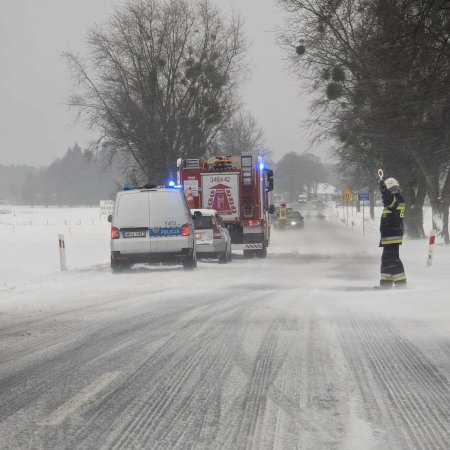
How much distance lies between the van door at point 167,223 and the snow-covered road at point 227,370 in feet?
16.5

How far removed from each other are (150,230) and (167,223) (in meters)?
0.44

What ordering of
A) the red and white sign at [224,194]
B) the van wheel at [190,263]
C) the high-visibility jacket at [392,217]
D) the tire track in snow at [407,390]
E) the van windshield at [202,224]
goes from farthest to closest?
the red and white sign at [224,194], the van windshield at [202,224], the van wheel at [190,263], the high-visibility jacket at [392,217], the tire track in snow at [407,390]

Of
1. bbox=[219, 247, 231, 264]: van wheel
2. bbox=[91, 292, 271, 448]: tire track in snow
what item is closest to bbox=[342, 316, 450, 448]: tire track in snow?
bbox=[91, 292, 271, 448]: tire track in snow

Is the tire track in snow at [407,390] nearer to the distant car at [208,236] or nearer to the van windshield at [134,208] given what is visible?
the van windshield at [134,208]

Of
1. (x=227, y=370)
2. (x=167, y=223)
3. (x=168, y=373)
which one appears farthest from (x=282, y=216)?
(x=168, y=373)

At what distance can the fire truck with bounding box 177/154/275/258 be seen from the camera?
21531 millimetres

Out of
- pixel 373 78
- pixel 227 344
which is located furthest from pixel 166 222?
pixel 227 344

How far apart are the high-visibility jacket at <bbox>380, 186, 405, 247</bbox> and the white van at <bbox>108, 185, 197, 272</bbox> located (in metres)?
5.86

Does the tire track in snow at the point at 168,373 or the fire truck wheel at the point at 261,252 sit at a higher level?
the tire track in snow at the point at 168,373

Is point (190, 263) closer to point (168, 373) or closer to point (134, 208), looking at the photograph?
point (134, 208)

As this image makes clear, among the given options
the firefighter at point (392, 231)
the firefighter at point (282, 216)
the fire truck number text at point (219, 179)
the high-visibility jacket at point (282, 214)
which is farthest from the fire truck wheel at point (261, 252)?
the high-visibility jacket at point (282, 214)

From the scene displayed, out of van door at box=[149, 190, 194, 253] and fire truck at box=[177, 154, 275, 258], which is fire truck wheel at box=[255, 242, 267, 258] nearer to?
fire truck at box=[177, 154, 275, 258]

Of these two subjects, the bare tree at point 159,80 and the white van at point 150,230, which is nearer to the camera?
the white van at point 150,230

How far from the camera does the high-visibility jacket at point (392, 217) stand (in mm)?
10766
